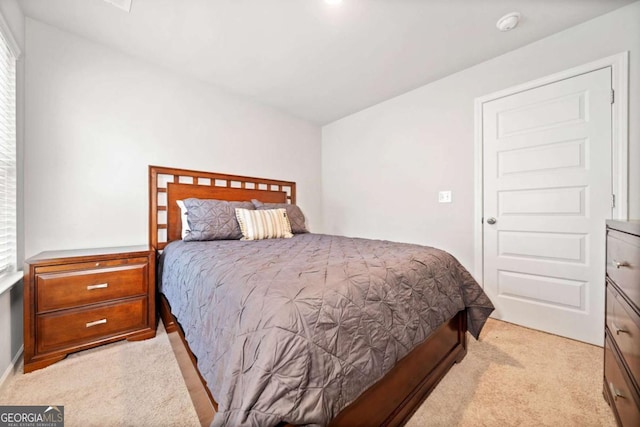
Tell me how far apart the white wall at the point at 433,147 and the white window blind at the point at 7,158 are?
3.10 meters

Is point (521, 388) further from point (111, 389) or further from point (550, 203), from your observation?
point (111, 389)

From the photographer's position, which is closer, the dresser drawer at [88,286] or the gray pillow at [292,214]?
the dresser drawer at [88,286]

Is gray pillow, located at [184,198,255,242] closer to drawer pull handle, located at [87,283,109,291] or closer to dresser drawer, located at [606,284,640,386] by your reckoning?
drawer pull handle, located at [87,283,109,291]

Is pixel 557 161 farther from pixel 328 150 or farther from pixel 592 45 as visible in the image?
pixel 328 150

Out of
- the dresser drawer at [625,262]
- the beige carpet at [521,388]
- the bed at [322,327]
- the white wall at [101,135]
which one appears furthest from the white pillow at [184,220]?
the dresser drawer at [625,262]

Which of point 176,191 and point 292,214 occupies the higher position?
point 176,191

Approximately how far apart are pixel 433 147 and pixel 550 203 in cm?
→ 113

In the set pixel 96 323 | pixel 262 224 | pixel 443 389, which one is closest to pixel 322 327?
pixel 443 389

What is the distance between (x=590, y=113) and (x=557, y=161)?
376 millimetres

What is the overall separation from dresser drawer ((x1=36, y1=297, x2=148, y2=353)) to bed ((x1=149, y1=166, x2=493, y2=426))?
34 cm

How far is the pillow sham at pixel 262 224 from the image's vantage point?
7.64 feet

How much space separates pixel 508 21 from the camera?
180 cm

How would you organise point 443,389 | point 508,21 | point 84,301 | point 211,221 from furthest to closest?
point 211,221
point 508,21
point 84,301
point 443,389

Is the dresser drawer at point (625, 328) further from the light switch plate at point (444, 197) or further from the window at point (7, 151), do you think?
the window at point (7, 151)
